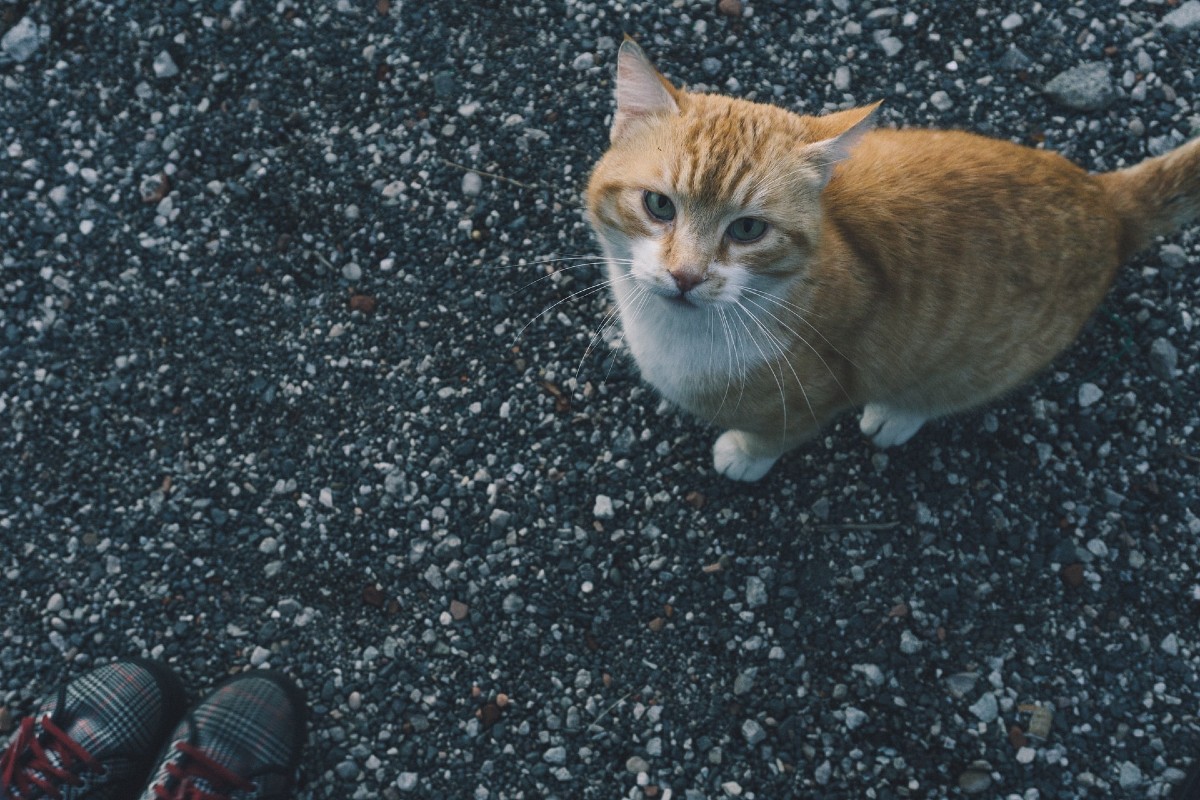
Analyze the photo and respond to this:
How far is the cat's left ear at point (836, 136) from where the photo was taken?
188cm

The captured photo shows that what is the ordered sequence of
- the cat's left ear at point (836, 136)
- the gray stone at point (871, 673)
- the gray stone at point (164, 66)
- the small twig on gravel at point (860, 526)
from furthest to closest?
the gray stone at point (164, 66) < the small twig on gravel at point (860, 526) < the gray stone at point (871, 673) < the cat's left ear at point (836, 136)

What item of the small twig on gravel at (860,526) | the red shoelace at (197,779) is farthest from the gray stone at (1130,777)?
the red shoelace at (197,779)

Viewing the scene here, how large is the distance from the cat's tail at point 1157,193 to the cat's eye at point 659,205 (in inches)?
48.1

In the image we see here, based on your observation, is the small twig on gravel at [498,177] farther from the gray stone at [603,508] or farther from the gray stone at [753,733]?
the gray stone at [753,733]

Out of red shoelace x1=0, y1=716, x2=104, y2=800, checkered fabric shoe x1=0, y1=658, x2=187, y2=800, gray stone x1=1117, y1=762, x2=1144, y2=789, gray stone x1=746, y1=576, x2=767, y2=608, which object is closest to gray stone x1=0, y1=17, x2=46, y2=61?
checkered fabric shoe x1=0, y1=658, x2=187, y2=800

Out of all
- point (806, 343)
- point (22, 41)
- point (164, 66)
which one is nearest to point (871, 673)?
point (806, 343)

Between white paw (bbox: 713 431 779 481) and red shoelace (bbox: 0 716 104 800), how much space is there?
2.16 m

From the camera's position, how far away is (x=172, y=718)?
2.79 metres

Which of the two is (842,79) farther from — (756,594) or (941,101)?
(756,594)

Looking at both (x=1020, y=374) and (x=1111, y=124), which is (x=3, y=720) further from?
(x=1111, y=124)

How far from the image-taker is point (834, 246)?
2152 mm

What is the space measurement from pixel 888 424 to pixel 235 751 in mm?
2292

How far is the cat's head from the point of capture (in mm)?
1939

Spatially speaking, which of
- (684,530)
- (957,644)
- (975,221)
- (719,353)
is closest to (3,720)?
(684,530)
